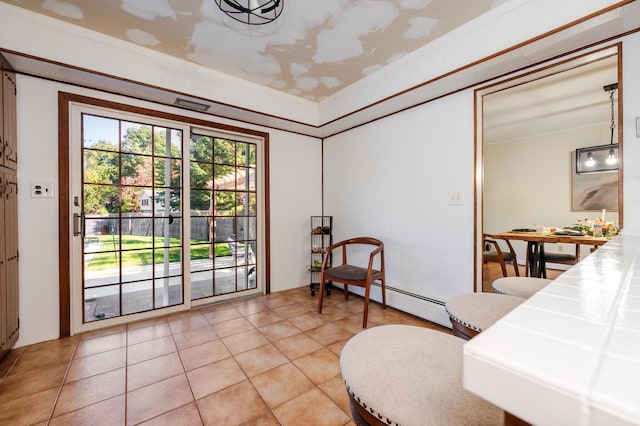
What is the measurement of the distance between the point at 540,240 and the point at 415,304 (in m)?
1.67

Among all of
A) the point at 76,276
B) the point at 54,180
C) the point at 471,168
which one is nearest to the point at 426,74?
the point at 471,168

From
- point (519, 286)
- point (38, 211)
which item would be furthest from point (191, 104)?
point (519, 286)

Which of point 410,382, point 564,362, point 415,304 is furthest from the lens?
point 415,304

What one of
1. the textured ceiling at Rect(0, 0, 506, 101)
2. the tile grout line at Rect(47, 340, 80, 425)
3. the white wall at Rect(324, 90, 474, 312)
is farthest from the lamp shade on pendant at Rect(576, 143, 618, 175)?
the tile grout line at Rect(47, 340, 80, 425)

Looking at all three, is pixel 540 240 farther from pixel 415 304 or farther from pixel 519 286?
pixel 519 286

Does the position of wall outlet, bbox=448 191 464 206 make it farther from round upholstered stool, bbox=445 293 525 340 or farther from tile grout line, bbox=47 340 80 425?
tile grout line, bbox=47 340 80 425

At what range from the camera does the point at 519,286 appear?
5.47 ft

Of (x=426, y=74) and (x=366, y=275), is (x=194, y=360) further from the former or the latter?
(x=426, y=74)

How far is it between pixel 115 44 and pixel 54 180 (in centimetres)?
132

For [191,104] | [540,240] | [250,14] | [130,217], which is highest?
[250,14]

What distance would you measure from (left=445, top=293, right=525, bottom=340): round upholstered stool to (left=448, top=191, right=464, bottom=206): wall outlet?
1.24m

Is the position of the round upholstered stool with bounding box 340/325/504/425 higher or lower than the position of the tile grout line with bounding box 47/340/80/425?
higher

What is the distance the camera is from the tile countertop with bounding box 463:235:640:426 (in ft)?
0.79

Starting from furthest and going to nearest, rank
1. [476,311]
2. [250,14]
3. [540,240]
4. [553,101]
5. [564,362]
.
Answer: [553,101] → [540,240] → [250,14] → [476,311] → [564,362]
